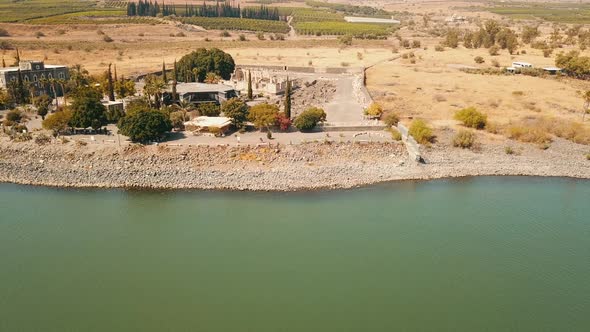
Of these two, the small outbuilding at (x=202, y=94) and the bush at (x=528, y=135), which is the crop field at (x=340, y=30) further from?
the bush at (x=528, y=135)

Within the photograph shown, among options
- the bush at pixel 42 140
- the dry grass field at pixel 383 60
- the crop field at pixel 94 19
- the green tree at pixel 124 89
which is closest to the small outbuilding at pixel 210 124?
the bush at pixel 42 140

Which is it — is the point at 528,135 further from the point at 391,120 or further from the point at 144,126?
the point at 144,126

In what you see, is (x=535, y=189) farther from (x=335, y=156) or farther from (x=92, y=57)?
(x=92, y=57)

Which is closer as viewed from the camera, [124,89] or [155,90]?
[155,90]

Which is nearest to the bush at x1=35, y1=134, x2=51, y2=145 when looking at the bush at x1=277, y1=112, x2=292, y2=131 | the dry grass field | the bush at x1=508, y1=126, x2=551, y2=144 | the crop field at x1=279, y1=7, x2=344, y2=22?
the bush at x1=277, y1=112, x2=292, y2=131

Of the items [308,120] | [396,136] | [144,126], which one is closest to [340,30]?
[308,120]

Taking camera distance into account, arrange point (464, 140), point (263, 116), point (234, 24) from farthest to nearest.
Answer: point (234, 24)
point (464, 140)
point (263, 116)

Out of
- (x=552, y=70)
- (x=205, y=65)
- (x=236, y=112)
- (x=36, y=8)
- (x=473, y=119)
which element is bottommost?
(x=473, y=119)
